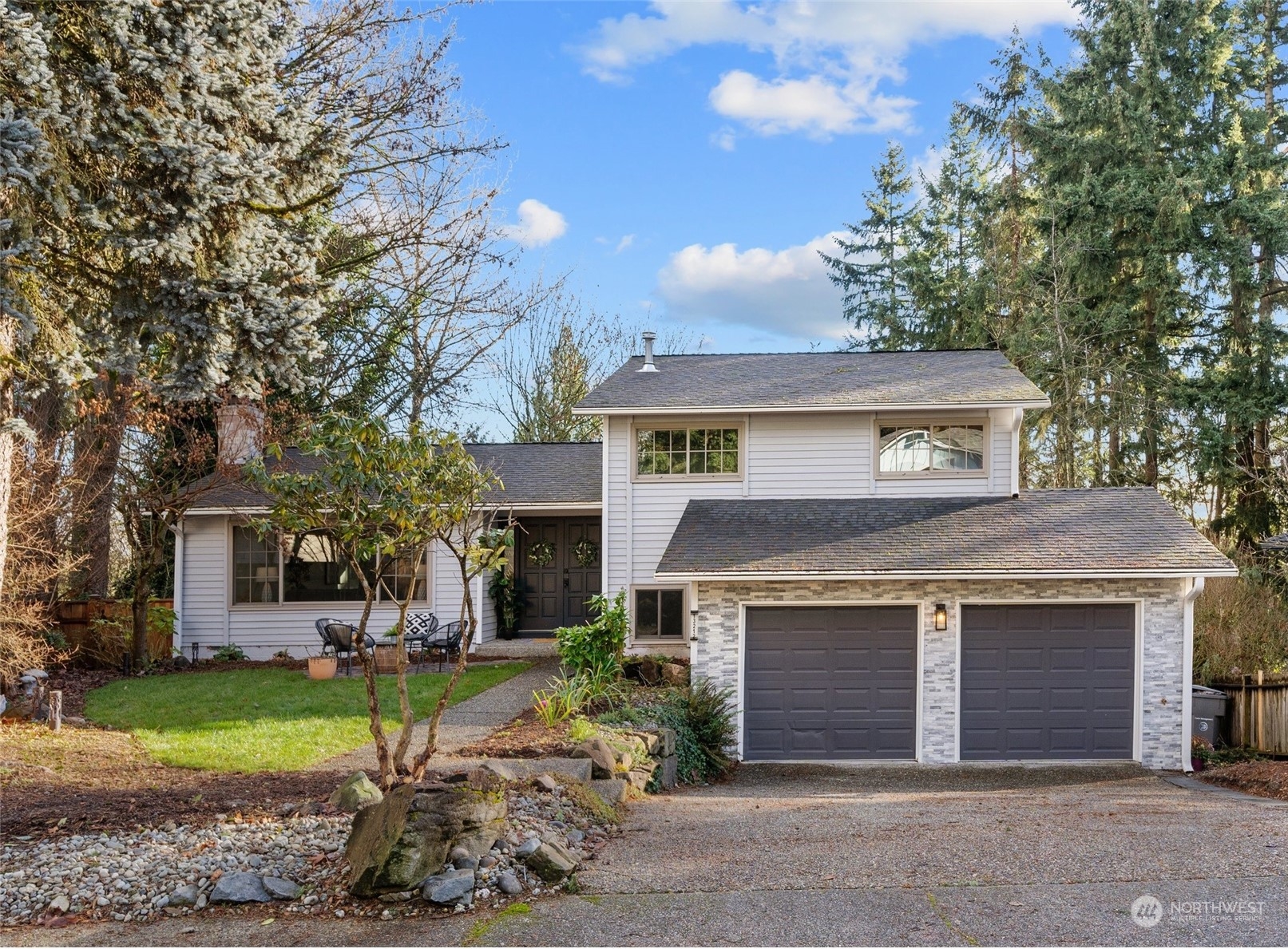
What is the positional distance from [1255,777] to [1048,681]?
100 inches

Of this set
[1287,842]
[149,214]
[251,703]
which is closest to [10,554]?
[251,703]

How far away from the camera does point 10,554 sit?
40.8ft

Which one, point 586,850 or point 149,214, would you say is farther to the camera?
point 149,214

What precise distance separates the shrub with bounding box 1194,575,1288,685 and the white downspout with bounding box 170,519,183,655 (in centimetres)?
1674

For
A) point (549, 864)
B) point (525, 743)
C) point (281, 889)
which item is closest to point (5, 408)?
point (281, 889)

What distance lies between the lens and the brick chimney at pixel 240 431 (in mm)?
16828

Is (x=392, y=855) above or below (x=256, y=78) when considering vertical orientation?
below

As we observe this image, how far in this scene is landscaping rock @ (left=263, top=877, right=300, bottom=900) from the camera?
19.1ft

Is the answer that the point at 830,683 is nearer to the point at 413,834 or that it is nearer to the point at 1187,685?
the point at 1187,685

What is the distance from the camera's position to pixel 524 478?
61.4ft

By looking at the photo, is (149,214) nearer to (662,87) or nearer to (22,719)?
(22,719)

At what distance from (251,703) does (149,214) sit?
6988mm

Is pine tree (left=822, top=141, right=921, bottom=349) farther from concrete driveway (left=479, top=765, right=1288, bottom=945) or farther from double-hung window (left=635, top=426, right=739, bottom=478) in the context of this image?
concrete driveway (left=479, top=765, right=1288, bottom=945)

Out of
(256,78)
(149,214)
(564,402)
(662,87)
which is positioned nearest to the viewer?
(149,214)
